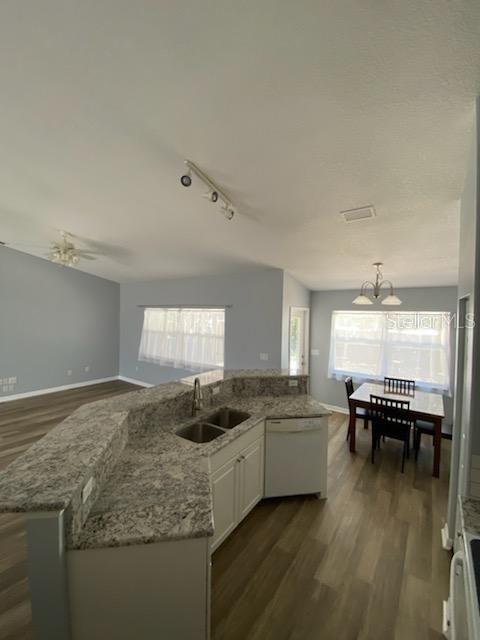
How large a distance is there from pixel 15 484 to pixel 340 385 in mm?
5081

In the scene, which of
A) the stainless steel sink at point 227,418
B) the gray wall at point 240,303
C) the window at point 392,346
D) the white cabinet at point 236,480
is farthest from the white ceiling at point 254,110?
the white cabinet at point 236,480

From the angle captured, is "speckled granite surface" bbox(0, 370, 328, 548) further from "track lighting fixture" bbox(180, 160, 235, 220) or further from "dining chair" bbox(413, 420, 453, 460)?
"dining chair" bbox(413, 420, 453, 460)

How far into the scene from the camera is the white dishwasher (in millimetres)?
2426

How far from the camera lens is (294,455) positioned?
8.10 feet

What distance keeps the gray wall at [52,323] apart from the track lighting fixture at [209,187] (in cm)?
517

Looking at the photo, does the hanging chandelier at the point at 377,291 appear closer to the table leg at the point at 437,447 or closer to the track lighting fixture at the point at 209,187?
the table leg at the point at 437,447

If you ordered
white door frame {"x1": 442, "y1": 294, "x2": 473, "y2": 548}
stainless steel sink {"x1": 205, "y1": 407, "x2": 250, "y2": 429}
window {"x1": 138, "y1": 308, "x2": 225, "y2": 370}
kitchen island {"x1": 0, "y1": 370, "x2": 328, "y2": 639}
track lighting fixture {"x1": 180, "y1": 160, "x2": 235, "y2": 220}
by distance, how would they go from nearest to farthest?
kitchen island {"x1": 0, "y1": 370, "x2": 328, "y2": 639} < white door frame {"x1": 442, "y1": 294, "x2": 473, "y2": 548} < track lighting fixture {"x1": 180, "y1": 160, "x2": 235, "y2": 220} < stainless steel sink {"x1": 205, "y1": 407, "x2": 250, "y2": 429} < window {"x1": 138, "y1": 308, "x2": 225, "y2": 370}

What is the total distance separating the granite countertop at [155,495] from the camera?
3.37 feet

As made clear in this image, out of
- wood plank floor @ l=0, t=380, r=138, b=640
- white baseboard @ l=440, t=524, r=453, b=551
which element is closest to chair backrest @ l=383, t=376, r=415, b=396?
white baseboard @ l=440, t=524, r=453, b=551

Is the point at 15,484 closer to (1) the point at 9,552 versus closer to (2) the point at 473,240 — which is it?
(1) the point at 9,552

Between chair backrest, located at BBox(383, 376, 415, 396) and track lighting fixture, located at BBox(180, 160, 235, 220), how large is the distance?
3.51 metres

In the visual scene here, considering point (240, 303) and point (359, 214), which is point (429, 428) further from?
point (240, 303)

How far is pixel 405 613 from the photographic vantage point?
1578mm

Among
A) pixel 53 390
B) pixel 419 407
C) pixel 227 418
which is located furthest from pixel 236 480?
pixel 53 390
